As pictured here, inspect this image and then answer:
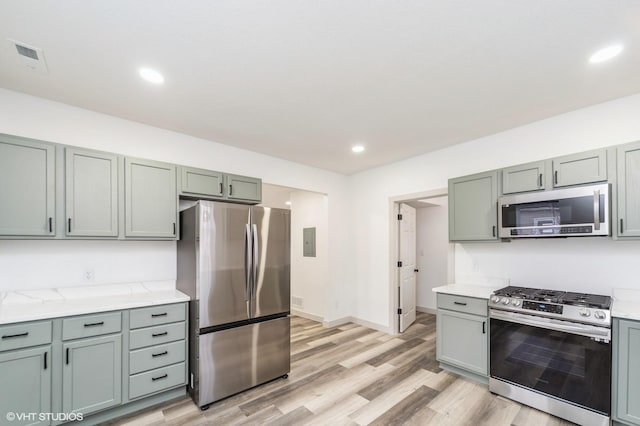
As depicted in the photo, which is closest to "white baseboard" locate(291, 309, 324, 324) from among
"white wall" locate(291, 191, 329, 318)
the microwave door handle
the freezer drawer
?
"white wall" locate(291, 191, 329, 318)

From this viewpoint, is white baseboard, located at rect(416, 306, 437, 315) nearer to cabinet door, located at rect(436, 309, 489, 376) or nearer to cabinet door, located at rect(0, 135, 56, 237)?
cabinet door, located at rect(436, 309, 489, 376)

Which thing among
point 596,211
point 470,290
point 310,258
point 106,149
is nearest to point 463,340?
point 470,290

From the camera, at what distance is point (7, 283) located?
2426 mm

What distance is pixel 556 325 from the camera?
7.89ft

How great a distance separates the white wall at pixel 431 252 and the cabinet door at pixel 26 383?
5.55 m

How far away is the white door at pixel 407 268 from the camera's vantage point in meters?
4.70

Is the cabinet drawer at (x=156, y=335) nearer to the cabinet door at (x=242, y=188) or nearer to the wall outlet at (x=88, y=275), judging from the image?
the wall outlet at (x=88, y=275)

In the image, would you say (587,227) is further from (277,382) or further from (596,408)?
(277,382)

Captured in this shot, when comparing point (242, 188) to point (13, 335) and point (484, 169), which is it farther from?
point (484, 169)

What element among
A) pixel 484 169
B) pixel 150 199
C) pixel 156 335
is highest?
pixel 484 169

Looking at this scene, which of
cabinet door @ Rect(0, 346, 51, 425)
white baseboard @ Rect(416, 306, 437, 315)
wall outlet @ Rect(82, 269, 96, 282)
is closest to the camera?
cabinet door @ Rect(0, 346, 51, 425)

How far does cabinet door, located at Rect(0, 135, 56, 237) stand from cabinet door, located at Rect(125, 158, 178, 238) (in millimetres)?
541

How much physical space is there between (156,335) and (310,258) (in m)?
3.11

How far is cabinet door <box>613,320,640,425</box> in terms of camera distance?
82.4 inches
